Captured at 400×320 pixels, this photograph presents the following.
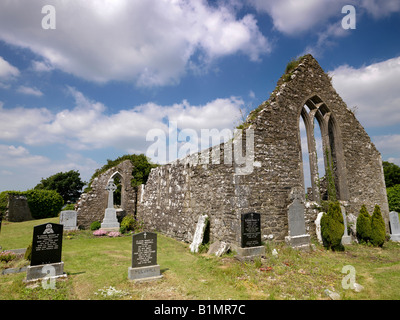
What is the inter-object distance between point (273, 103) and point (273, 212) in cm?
401

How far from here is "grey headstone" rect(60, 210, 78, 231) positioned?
532 inches

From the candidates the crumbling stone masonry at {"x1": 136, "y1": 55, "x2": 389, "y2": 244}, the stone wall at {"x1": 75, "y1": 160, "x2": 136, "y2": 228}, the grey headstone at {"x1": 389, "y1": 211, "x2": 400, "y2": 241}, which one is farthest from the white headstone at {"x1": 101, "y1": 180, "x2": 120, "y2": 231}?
the grey headstone at {"x1": 389, "y1": 211, "x2": 400, "y2": 241}

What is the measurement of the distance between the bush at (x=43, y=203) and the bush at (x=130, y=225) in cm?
1168

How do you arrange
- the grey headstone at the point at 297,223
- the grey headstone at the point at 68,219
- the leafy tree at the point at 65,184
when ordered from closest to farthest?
the grey headstone at the point at 297,223 < the grey headstone at the point at 68,219 < the leafy tree at the point at 65,184

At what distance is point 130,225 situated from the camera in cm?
1465

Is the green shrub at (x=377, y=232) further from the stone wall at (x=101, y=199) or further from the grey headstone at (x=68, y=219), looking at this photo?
the grey headstone at (x=68, y=219)

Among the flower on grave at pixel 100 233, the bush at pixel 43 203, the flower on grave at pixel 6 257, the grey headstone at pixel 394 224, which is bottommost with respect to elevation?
the flower on grave at pixel 100 233

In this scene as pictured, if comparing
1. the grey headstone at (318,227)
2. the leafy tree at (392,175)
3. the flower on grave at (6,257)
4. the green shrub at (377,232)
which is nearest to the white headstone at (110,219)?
the flower on grave at (6,257)

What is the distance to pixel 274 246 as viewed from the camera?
7449 millimetres

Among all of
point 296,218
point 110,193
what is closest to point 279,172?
point 296,218

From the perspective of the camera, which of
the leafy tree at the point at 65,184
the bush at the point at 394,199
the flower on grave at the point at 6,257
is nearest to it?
the flower on grave at the point at 6,257

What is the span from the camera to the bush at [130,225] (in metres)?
14.2

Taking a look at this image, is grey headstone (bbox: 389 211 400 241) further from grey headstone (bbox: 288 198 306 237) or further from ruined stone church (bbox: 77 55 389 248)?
grey headstone (bbox: 288 198 306 237)
